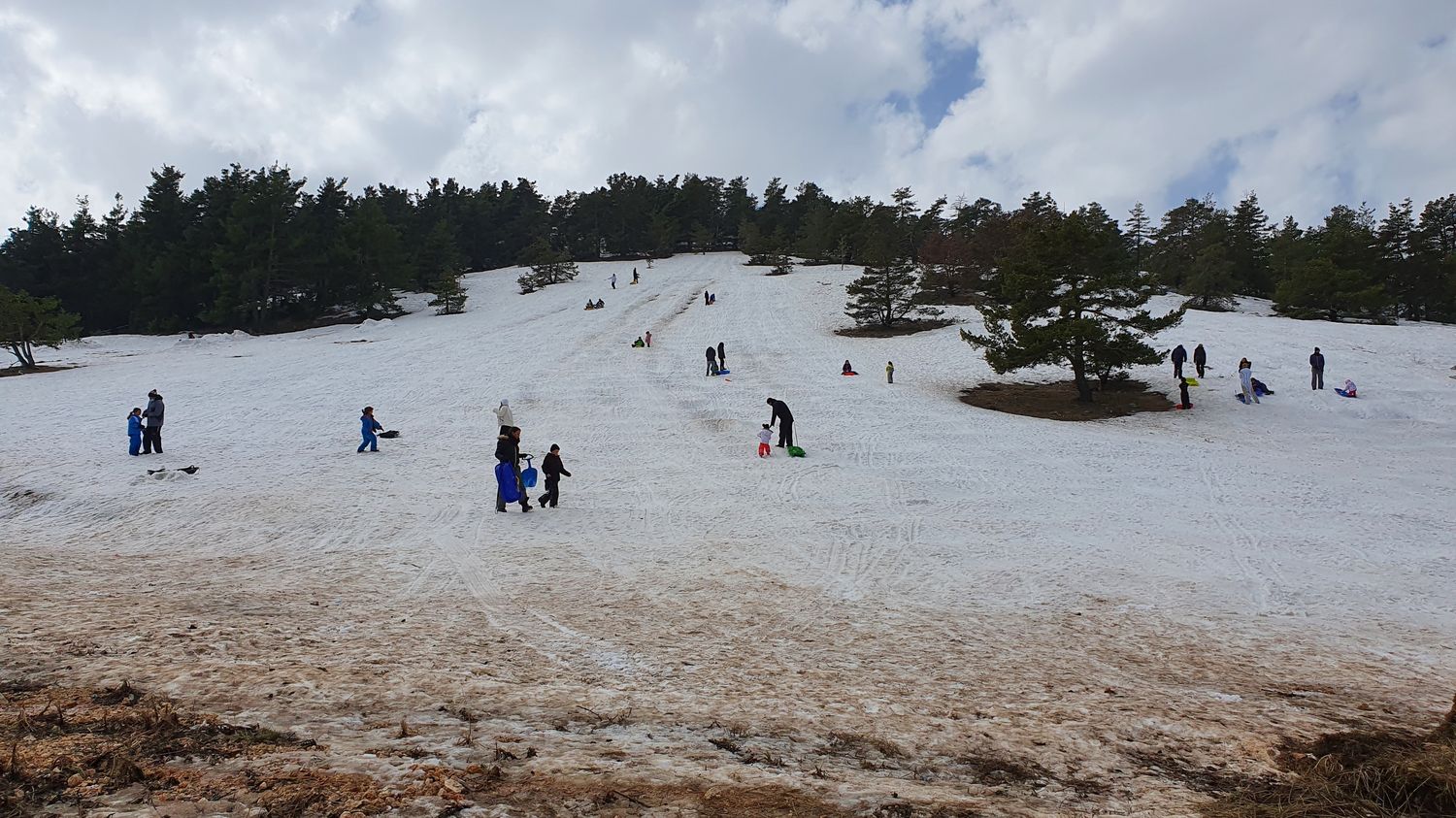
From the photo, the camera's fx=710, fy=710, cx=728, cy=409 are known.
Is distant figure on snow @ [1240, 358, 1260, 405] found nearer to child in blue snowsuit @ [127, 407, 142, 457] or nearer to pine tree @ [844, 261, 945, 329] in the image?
pine tree @ [844, 261, 945, 329]

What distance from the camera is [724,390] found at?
26.8 meters

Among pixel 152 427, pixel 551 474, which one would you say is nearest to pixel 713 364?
pixel 551 474

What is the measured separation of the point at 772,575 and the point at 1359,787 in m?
6.37

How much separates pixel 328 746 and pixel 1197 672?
7.26m

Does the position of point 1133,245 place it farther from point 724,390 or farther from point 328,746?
point 328,746

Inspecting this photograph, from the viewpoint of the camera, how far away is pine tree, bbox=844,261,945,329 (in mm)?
41438

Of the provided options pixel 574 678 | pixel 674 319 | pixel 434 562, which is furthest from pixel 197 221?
pixel 574 678

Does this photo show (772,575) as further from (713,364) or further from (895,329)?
(895,329)

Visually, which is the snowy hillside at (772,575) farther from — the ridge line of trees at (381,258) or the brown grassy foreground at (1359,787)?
the ridge line of trees at (381,258)

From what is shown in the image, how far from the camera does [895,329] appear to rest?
42.5 m

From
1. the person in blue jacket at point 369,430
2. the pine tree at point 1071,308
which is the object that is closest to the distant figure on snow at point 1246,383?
the pine tree at point 1071,308

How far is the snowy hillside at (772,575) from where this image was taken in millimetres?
5336

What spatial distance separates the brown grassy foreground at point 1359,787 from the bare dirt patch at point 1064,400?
1958 cm

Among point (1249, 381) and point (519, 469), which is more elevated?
point (1249, 381)
